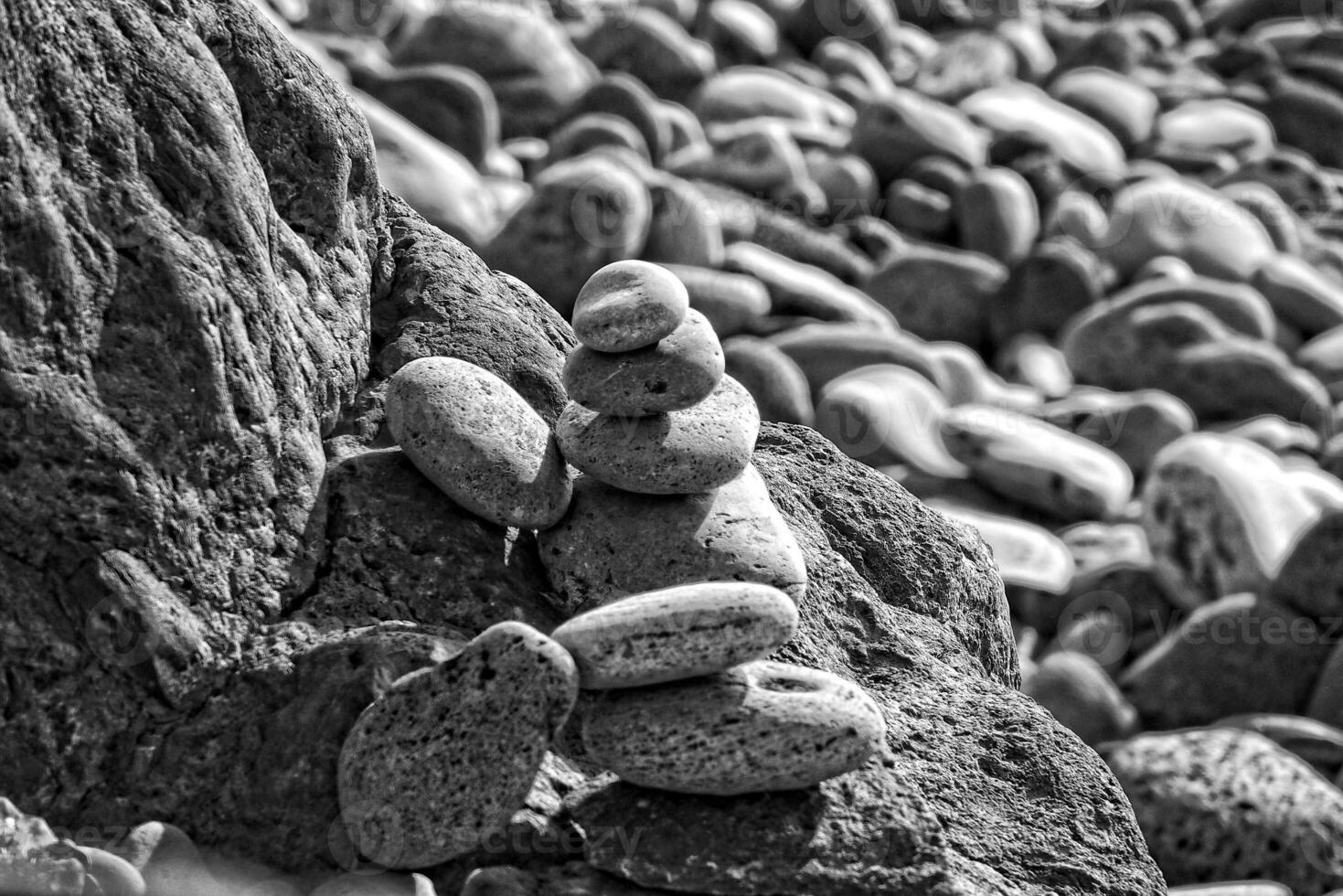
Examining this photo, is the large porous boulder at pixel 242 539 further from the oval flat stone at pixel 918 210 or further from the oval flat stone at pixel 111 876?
the oval flat stone at pixel 918 210

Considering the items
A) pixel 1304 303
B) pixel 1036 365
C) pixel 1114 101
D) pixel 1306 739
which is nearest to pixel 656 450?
pixel 1306 739

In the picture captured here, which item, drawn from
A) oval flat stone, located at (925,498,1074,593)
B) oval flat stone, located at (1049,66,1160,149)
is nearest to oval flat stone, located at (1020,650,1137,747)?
oval flat stone, located at (925,498,1074,593)

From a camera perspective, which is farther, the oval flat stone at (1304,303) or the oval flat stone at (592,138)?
the oval flat stone at (1304,303)

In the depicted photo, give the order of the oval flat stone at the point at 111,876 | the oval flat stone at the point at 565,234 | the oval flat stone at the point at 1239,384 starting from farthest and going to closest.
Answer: the oval flat stone at the point at 1239,384 < the oval flat stone at the point at 565,234 < the oval flat stone at the point at 111,876

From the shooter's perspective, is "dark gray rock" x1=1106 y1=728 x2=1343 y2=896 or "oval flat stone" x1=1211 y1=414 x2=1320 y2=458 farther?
"oval flat stone" x1=1211 y1=414 x2=1320 y2=458

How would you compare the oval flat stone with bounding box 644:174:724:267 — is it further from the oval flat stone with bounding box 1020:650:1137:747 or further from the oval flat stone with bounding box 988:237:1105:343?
the oval flat stone with bounding box 1020:650:1137:747

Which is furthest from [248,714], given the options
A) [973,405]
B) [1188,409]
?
[1188,409]

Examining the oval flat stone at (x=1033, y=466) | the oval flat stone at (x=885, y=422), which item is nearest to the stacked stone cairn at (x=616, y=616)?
the oval flat stone at (x=885, y=422)
